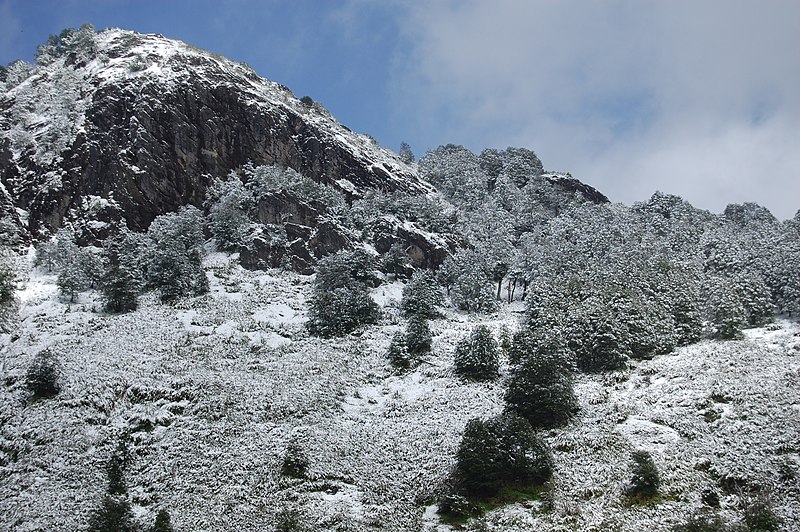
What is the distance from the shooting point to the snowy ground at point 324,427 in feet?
102

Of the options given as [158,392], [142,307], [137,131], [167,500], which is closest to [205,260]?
[142,307]

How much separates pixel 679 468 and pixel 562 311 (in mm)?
27402

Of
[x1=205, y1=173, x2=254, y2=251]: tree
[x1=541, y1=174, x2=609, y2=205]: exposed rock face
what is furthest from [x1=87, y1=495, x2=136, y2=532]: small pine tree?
[x1=541, y1=174, x2=609, y2=205]: exposed rock face

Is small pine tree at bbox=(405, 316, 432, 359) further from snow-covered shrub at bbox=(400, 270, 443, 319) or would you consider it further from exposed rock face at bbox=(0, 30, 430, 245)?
exposed rock face at bbox=(0, 30, 430, 245)

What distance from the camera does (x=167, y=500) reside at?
109 ft

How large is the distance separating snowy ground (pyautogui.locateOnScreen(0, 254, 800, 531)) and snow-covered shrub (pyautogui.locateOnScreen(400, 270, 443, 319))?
31.7 ft

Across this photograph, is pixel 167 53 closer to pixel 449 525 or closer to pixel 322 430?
pixel 322 430

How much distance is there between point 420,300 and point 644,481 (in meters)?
39.2

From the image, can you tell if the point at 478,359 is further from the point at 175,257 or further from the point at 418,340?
the point at 175,257

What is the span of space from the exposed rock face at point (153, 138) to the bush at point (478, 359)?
1594 inches

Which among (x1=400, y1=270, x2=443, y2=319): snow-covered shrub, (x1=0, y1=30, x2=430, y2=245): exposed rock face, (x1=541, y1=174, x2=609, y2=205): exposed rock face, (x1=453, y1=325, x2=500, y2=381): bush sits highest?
(x1=541, y1=174, x2=609, y2=205): exposed rock face

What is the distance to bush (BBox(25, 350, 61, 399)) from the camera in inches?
1679

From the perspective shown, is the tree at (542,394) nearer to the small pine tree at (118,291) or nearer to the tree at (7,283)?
the small pine tree at (118,291)

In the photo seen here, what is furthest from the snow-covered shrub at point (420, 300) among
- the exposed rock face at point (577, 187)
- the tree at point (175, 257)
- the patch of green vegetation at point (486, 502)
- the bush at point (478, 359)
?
the exposed rock face at point (577, 187)
